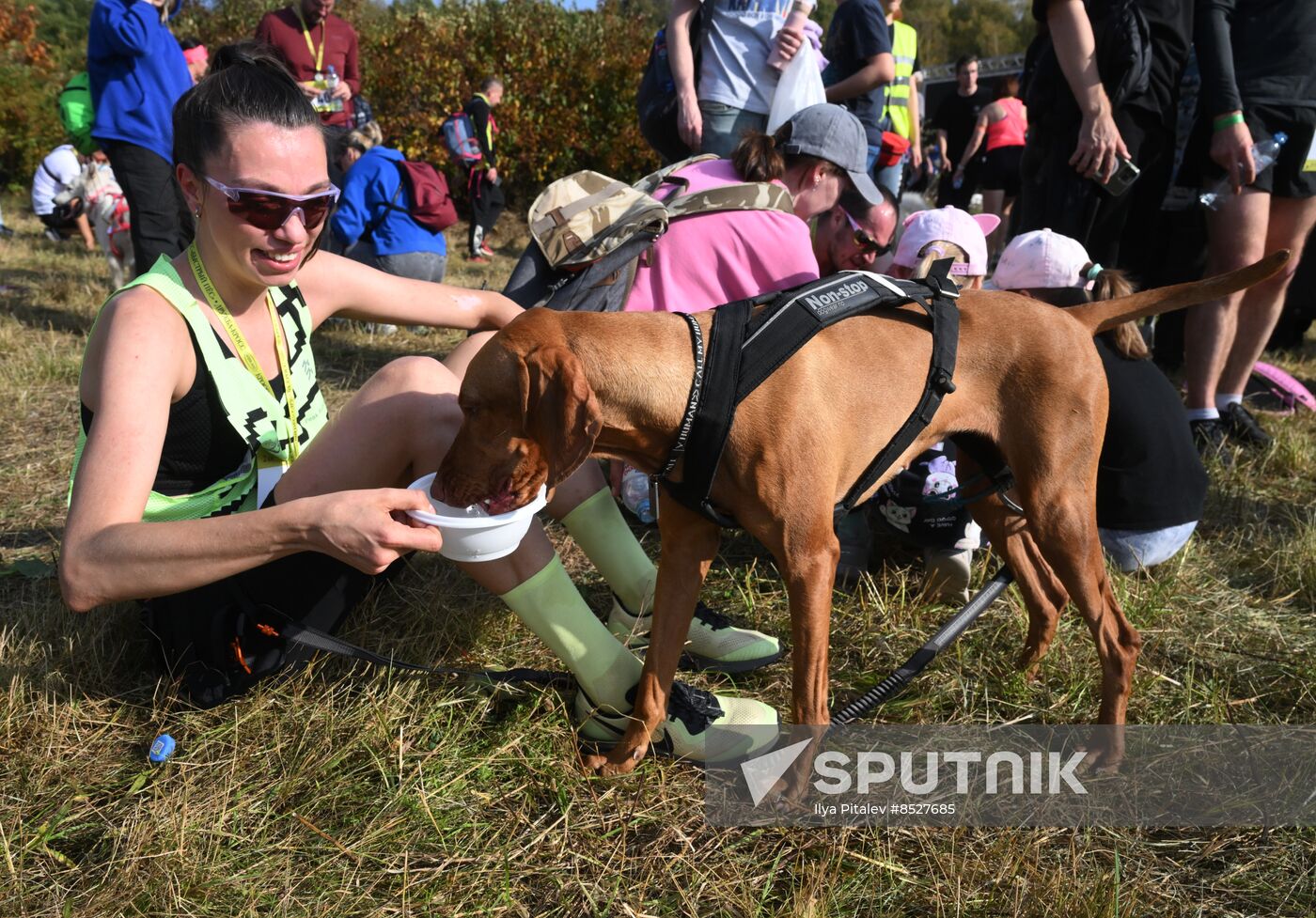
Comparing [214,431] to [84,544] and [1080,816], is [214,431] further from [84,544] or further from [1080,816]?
[1080,816]

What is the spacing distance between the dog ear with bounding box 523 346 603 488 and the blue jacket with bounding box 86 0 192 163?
198 inches

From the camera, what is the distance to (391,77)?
16.1m

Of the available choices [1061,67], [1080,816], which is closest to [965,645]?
[1080,816]

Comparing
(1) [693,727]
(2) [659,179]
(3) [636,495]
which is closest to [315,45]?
(2) [659,179]

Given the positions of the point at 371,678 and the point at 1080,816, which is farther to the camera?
the point at 371,678

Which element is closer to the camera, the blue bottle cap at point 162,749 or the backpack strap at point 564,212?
the blue bottle cap at point 162,749

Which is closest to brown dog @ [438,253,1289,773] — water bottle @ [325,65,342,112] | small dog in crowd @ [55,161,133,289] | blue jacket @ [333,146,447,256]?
blue jacket @ [333,146,447,256]

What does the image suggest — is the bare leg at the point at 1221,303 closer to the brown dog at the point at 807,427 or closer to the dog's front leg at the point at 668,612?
the brown dog at the point at 807,427

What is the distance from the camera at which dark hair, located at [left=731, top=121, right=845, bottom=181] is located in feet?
11.4

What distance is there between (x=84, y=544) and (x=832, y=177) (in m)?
2.85

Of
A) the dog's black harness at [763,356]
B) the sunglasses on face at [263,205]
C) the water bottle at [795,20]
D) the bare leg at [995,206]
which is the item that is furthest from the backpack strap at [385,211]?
the bare leg at [995,206]

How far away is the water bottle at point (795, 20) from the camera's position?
459 cm

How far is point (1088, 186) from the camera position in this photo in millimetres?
4184

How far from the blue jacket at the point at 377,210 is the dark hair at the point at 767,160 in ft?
13.4
